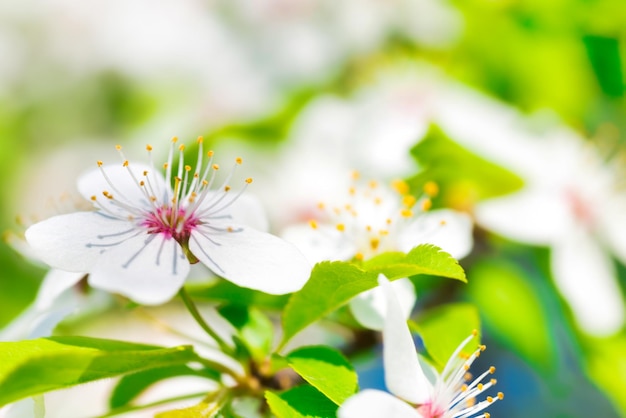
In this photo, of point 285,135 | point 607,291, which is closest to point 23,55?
point 285,135

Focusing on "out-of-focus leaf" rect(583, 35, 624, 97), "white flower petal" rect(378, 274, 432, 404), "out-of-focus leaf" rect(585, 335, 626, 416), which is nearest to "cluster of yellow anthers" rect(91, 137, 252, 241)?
"white flower petal" rect(378, 274, 432, 404)

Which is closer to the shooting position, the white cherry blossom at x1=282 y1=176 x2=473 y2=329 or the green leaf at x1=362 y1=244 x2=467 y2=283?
the green leaf at x1=362 y1=244 x2=467 y2=283

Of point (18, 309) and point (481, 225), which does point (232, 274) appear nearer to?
point (481, 225)

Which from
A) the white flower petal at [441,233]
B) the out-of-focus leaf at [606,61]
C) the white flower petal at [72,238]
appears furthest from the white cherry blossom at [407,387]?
the out-of-focus leaf at [606,61]

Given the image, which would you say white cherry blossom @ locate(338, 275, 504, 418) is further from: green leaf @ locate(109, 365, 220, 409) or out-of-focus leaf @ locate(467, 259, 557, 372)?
out-of-focus leaf @ locate(467, 259, 557, 372)

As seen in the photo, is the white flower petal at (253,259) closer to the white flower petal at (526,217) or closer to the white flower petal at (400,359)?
the white flower petal at (400,359)

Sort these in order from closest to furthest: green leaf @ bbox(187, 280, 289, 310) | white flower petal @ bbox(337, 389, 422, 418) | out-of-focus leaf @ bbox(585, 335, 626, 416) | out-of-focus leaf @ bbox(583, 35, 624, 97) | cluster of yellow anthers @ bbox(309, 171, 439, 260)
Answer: white flower petal @ bbox(337, 389, 422, 418) → green leaf @ bbox(187, 280, 289, 310) → cluster of yellow anthers @ bbox(309, 171, 439, 260) → out-of-focus leaf @ bbox(585, 335, 626, 416) → out-of-focus leaf @ bbox(583, 35, 624, 97)
